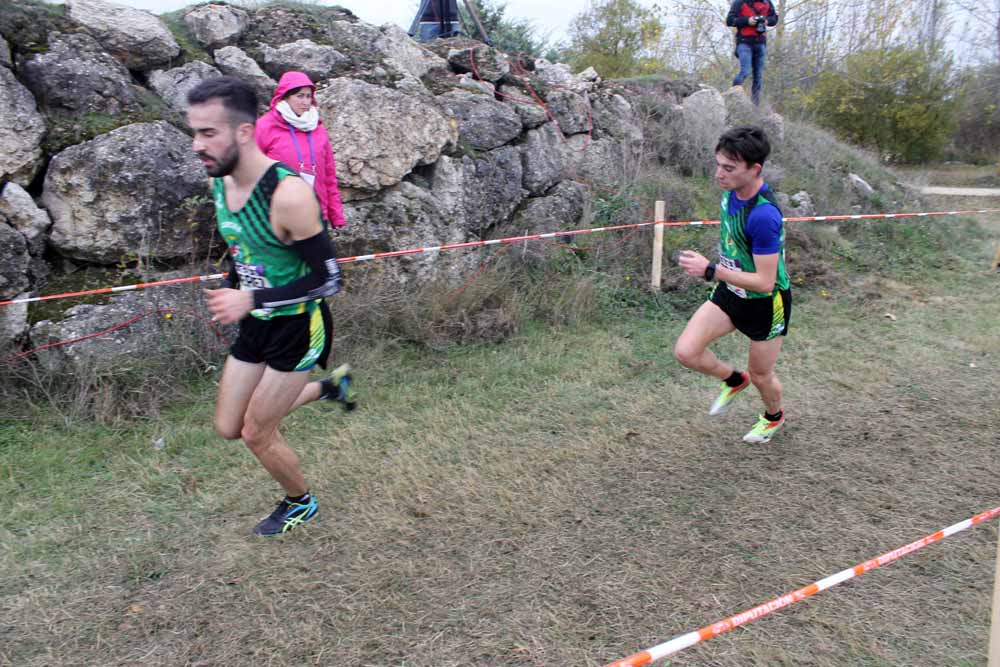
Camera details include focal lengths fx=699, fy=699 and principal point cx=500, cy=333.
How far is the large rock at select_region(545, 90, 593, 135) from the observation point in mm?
8555

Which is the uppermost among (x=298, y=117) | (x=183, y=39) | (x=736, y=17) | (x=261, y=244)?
(x=736, y=17)

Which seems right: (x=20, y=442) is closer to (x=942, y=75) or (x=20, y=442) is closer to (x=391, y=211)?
(x=391, y=211)

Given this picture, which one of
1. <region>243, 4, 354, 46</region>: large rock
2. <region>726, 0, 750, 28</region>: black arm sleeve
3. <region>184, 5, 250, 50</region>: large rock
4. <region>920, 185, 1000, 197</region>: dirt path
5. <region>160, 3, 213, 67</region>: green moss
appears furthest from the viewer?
<region>920, 185, 1000, 197</region>: dirt path

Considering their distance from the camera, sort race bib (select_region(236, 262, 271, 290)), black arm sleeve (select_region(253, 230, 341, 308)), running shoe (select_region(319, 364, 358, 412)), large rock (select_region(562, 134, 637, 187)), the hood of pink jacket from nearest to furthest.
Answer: black arm sleeve (select_region(253, 230, 341, 308)) → race bib (select_region(236, 262, 271, 290)) → running shoe (select_region(319, 364, 358, 412)) → the hood of pink jacket → large rock (select_region(562, 134, 637, 187))

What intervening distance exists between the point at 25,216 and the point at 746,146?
4712 mm

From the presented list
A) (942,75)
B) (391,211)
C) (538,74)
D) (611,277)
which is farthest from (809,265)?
(942,75)

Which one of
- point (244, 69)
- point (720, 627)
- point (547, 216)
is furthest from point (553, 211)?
point (720, 627)

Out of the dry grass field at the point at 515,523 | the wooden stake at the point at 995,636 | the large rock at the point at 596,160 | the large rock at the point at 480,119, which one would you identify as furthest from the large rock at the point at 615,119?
the wooden stake at the point at 995,636

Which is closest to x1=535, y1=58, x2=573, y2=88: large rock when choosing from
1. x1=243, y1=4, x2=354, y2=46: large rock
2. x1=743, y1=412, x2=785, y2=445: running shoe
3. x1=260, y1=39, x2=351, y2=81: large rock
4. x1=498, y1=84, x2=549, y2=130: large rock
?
x1=498, y1=84, x2=549, y2=130: large rock

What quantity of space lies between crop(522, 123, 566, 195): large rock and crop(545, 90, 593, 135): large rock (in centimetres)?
31

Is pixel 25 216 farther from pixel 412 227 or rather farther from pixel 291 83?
pixel 412 227

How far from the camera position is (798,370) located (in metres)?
5.71

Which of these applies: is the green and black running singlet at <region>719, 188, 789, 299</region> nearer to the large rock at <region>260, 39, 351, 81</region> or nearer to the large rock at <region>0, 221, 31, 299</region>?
the large rock at <region>260, 39, 351, 81</region>

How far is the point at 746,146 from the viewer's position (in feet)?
11.7
